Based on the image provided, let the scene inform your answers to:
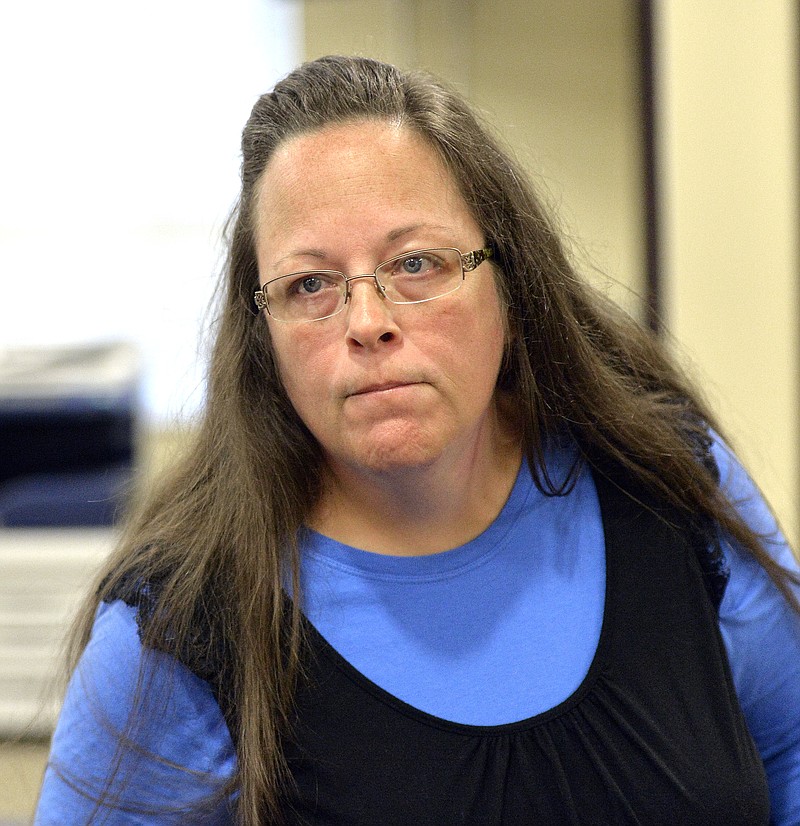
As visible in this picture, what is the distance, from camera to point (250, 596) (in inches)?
36.0

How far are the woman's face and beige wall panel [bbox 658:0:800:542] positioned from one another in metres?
1.39

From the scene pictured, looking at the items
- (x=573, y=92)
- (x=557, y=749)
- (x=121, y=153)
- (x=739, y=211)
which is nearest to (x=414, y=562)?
(x=557, y=749)

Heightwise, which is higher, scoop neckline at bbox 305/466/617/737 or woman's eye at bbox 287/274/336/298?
woman's eye at bbox 287/274/336/298

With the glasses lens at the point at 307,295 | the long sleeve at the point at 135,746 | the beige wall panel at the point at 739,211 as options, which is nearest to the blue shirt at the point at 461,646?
the long sleeve at the point at 135,746

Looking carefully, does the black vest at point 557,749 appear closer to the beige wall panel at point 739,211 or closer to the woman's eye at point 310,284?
the woman's eye at point 310,284

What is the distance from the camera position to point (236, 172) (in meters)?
1.06

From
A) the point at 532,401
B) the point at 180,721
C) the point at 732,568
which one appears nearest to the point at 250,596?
the point at 180,721

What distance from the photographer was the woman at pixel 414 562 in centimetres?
88

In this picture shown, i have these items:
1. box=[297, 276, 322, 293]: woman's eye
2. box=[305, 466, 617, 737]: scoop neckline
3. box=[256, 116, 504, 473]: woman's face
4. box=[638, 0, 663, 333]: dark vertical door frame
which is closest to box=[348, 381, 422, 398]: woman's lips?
box=[256, 116, 504, 473]: woman's face

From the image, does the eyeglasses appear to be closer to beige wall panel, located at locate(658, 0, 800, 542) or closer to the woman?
the woman

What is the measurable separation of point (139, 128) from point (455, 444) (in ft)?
9.70

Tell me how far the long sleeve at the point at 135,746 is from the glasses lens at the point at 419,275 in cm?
37

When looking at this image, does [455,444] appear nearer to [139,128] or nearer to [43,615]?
[43,615]

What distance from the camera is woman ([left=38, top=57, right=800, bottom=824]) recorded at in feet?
2.89
